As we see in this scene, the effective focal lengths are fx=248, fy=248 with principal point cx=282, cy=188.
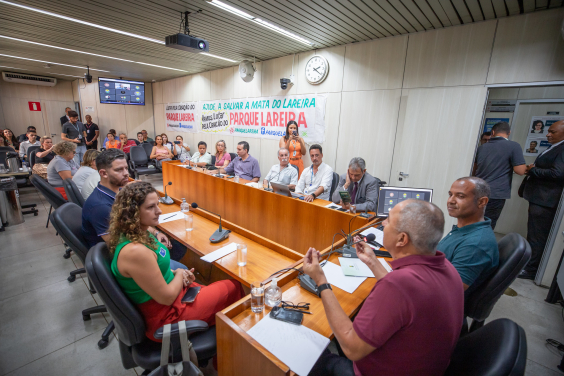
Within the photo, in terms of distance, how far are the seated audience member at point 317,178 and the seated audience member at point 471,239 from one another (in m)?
1.89

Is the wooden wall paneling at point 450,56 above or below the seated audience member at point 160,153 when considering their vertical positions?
above

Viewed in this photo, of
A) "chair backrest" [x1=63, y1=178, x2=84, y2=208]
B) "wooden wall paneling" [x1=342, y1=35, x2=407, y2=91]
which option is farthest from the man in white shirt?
"wooden wall paneling" [x1=342, y1=35, x2=407, y2=91]

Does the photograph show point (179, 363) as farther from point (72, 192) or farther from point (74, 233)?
point (72, 192)

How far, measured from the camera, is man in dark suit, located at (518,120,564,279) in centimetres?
251

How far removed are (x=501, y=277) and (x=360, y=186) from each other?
1641 millimetres

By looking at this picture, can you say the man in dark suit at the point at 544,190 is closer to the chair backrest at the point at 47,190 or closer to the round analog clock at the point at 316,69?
the round analog clock at the point at 316,69

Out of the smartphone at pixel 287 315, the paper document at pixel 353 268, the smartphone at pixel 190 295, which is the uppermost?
the paper document at pixel 353 268

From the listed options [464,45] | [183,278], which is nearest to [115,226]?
[183,278]

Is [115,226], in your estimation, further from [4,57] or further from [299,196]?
[4,57]

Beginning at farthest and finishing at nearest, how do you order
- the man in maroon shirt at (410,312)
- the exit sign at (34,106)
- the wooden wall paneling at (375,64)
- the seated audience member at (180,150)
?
the exit sign at (34,106), the seated audience member at (180,150), the wooden wall paneling at (375,64), the man in maroon shirt at (410,312)

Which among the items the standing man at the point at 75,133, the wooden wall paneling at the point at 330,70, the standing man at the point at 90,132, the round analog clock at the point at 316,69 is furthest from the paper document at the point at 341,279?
the standing man at the point at 90,132

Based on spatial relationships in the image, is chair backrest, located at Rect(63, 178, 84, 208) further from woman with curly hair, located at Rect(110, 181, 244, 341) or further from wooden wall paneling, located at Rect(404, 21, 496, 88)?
wooden wall paneling, located at Rect(404, 21, 496, 88)

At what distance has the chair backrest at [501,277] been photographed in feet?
4.09

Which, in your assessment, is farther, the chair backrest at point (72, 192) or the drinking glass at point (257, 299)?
the chair backrest at point (72, 192)
